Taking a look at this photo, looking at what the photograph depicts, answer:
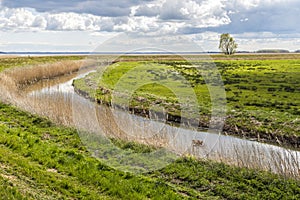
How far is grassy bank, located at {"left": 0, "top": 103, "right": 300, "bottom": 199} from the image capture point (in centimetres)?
909

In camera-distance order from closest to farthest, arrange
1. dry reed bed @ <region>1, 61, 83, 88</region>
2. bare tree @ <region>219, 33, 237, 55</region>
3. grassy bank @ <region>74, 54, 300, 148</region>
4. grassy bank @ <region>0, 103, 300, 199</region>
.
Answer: grassy bank @ <region>0, 103, 300, 199</region> → grassy bank @ <region>74, 54, 300, 148</region> → dry reed bed @ <region>1, 61, 83, 88</region> → bare tree @ <region>219, 33, 237, 55</region>

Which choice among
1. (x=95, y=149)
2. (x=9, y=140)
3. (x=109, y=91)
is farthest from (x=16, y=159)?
(x=109, y=91)

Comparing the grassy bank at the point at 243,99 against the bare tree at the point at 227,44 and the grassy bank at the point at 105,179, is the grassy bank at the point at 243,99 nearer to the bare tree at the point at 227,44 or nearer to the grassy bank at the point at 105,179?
the grassy bank at the point at 105,179

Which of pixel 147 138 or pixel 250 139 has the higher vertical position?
pixel 147 138

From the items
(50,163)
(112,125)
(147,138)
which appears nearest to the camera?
(50,163)

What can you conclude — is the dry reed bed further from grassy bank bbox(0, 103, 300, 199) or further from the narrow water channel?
grassy bank bbox(0, 103, 300, 199)

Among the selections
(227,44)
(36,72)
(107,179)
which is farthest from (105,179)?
(227,44)

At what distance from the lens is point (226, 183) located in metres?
10.9

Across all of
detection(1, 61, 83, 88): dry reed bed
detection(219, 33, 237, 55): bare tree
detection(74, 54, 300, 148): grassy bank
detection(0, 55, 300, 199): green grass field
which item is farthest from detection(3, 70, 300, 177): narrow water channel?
detection(219, 33, 237, 55): bare tree

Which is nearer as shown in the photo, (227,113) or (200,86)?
(227,113)

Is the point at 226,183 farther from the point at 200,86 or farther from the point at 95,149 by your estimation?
the point at 200,86

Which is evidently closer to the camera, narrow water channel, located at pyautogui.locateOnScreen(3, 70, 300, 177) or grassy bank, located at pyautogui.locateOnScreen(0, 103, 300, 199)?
grassy bank, located at pyautogui.locateOnScreen(0, 103, 300, 199)

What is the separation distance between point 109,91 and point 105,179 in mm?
23469

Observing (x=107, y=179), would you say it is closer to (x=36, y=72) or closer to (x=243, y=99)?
(x=243, y=99)
